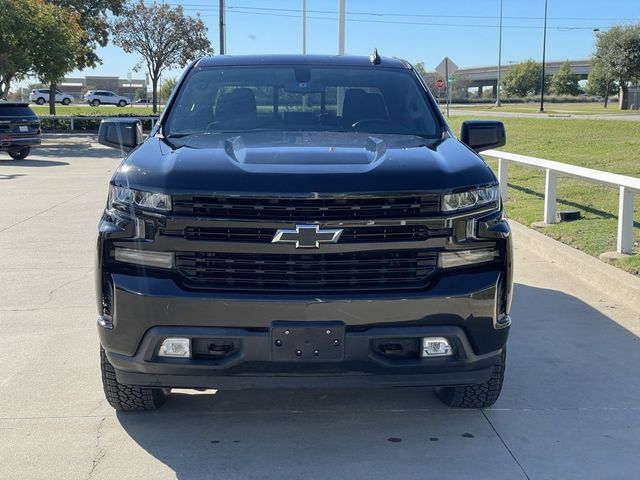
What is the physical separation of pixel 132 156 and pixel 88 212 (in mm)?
8012

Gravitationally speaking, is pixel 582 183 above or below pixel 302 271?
below

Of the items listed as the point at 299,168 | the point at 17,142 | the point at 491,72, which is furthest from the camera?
the point at 491,72

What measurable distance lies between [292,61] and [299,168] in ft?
6.60

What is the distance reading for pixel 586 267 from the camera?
23.8ft

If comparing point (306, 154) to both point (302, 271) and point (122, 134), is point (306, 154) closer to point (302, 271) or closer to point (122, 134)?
point (302, 271)

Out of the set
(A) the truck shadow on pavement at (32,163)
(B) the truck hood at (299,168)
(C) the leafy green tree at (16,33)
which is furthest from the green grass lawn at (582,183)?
(C) the leafy green tree at (16,33)

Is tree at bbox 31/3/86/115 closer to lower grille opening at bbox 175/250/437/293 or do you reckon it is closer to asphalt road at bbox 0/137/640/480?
asphalt road at bbox 0/137/640/480

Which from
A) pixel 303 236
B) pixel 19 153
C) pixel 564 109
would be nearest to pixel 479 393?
pixel 303 236

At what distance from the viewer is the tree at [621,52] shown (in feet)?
194

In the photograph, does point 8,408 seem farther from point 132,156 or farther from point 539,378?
point 539,378

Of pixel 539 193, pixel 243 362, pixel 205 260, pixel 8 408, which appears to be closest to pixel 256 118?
pixel 205 260

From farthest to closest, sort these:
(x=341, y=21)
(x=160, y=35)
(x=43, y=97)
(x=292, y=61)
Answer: (x=43, y=97) → (x=160, y=35) → (x=341, y=21) → (x=292, y=61)

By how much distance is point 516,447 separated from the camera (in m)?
3.88

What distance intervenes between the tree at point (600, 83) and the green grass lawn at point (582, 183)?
42.9 m
